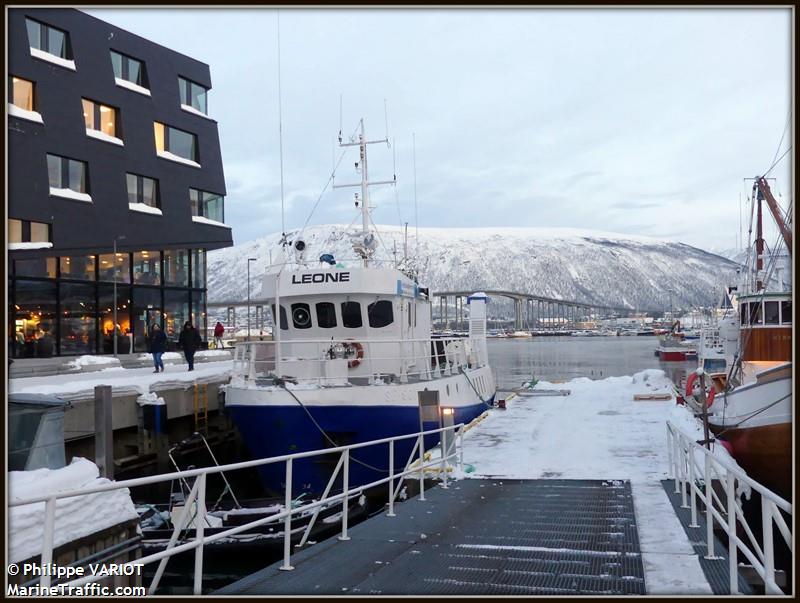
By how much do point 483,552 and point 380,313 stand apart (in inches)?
402

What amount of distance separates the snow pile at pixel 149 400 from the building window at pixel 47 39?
16149 millimetres

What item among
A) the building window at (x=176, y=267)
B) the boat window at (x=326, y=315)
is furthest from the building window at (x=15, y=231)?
the boat window at (x=326, y=315)

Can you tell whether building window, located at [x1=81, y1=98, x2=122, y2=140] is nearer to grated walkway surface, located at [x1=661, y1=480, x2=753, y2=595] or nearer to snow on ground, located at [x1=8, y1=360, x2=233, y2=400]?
snow on ground, located at [x1=8, y1=360, x2=233, y2=400]

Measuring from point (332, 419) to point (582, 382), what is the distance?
1618 centimetres

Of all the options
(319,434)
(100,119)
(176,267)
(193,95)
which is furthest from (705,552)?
(193,95)

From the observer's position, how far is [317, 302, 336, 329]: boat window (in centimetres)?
1720

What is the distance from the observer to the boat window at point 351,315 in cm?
1708

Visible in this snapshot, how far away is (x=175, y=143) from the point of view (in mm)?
31703

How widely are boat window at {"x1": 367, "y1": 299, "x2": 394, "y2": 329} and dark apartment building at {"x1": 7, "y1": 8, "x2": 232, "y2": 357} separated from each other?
1284cm

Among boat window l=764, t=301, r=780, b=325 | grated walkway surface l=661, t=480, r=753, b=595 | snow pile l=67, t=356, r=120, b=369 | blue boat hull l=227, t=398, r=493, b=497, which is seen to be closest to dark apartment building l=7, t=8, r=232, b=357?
snow pile l=67, t=356, r=120, b=369

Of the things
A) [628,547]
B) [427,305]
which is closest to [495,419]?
[427,305]

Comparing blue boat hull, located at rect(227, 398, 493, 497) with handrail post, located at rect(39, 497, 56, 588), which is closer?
handrail post, located at rect(39, 497, 56, 588)

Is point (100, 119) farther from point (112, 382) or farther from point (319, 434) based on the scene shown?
point (319, 434)

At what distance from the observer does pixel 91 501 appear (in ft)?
22.6
